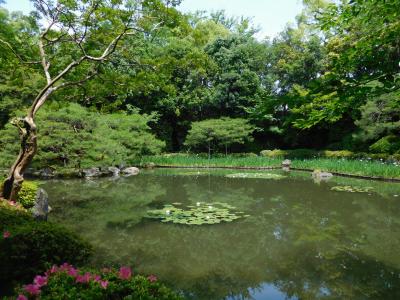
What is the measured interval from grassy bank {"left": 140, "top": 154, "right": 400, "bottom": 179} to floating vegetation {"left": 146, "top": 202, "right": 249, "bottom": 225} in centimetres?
772

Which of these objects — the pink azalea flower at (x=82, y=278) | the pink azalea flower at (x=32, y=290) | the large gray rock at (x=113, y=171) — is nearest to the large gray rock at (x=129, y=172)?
the large gray rock at (x=113, y=171)

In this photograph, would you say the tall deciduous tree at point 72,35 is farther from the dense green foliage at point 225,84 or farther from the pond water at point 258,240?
the pond water at point 258,240

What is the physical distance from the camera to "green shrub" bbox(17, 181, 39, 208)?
6516 millimetres

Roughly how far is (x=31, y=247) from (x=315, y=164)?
15.1 m

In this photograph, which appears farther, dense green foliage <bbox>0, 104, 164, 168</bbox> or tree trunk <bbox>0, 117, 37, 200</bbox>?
dense green foliage <bbox>0, 104, 164, 168</bbox>

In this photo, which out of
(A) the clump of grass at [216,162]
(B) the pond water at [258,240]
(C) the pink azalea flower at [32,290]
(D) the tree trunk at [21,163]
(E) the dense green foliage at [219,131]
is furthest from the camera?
(E) the dense green foliage at [219,131]

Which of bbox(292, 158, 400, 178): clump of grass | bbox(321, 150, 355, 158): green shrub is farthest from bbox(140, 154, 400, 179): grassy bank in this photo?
bbox(321, 150, 355, 158): green shrub

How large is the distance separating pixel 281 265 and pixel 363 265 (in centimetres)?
111

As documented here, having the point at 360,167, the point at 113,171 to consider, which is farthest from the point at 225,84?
the point at 360,167

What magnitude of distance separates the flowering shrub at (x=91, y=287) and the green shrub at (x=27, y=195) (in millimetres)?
4502

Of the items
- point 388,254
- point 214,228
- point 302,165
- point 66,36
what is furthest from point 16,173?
point 302,165

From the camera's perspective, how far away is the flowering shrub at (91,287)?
221cm

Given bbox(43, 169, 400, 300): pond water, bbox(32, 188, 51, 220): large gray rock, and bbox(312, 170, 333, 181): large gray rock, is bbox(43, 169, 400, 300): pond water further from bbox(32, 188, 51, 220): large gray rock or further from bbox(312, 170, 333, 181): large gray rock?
bbox(312, 170, 333, 181): large gray rock

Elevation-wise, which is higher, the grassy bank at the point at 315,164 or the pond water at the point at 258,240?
the grassy bank at the point at 315,164
